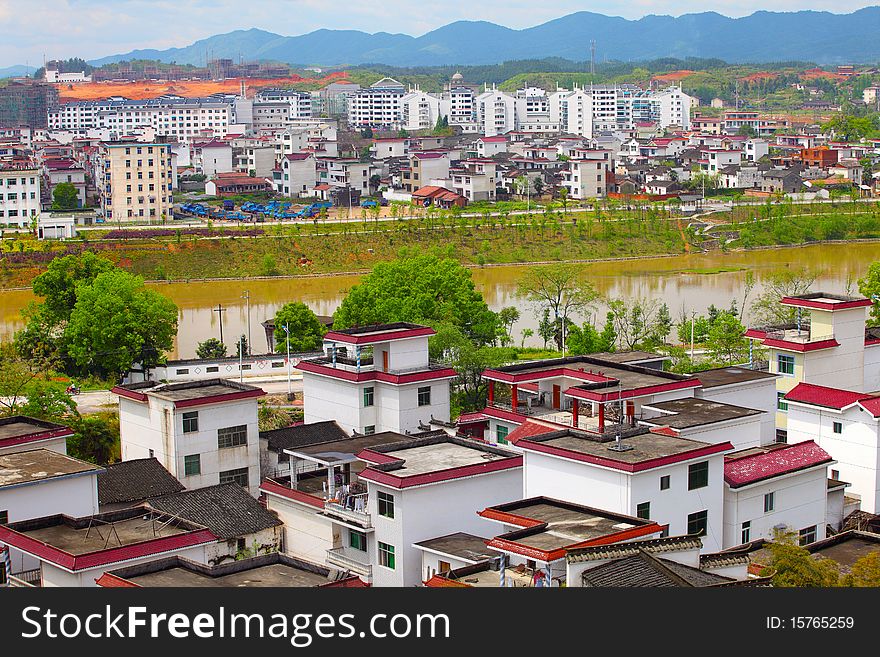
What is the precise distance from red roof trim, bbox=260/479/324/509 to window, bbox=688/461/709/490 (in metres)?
1.41

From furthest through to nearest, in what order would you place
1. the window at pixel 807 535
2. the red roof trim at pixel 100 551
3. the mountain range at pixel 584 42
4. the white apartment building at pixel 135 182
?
the mountain range at pixel 584 42 < the white apartment building at pixel 135 182 < the window at pixel 807 535 < the red roof trim at pixel 100 551

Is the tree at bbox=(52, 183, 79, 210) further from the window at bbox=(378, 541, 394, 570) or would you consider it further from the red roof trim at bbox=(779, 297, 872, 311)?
the window at bbox=(378, 541, 394, 570)

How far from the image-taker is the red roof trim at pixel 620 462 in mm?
4672

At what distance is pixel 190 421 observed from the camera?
6180 mm

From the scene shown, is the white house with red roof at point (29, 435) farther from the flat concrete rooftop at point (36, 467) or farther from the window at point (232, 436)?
the window at point (232, 436)

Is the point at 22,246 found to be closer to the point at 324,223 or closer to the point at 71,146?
the point at 324,223

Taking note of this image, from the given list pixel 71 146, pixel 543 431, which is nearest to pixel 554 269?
pixel 543 431

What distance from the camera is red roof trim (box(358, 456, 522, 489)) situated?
16.1 feet

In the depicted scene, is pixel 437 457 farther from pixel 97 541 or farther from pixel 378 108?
pixel 378 108

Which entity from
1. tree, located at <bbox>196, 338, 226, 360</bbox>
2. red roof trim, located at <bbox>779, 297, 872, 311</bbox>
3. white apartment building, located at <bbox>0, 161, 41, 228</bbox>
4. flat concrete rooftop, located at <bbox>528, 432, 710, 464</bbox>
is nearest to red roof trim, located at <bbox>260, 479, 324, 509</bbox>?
flat concrete rooftop, located at <bbox>528, 432, 710, 464</bbox>

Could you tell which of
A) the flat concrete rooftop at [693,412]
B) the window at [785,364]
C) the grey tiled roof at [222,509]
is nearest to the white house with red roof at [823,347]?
the window at [785,364]

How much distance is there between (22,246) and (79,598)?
13.4 meters

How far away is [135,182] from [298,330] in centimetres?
943

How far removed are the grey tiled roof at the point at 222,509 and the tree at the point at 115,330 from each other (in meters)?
3.71
